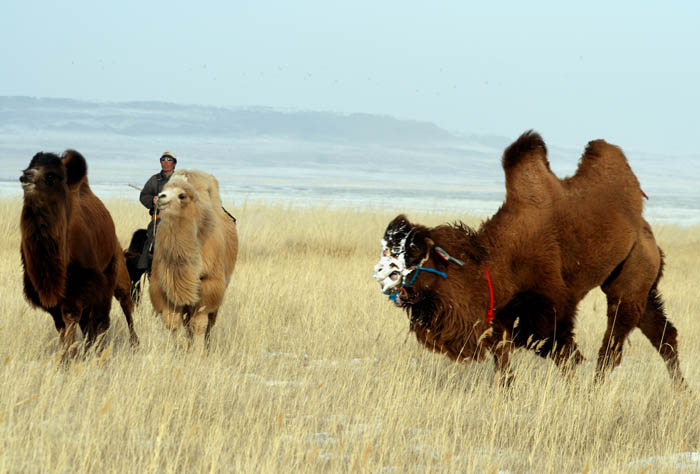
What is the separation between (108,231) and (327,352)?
2.26 meters

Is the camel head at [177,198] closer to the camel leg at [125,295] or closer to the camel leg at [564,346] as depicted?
the camel leg at [125,295]

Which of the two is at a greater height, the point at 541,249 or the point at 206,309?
the point at 541,249

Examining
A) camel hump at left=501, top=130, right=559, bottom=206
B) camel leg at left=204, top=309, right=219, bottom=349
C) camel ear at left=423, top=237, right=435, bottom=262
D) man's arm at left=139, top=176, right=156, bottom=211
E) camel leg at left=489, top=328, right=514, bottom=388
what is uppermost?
camel hump at left=501, top=130, right=559, bottom=206

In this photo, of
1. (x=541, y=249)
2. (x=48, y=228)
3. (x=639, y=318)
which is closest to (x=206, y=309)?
(x=48, y=228)

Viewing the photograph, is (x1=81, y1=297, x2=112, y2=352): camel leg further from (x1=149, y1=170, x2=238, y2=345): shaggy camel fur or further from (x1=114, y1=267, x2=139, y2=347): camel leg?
(x1=114, y1=267, x2=139, y2=347): camel leg

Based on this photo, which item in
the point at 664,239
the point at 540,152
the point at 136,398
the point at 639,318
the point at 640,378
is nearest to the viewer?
the point at 136,398

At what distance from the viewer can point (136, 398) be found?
5160 millimetres

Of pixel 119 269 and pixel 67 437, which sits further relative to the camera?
pixel 119 269

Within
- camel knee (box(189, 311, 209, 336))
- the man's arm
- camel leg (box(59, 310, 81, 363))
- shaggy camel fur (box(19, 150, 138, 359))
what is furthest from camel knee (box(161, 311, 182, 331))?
the man's arm

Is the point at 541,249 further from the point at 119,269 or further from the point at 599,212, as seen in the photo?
the point at 119,269

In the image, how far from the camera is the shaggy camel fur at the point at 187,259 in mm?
6812

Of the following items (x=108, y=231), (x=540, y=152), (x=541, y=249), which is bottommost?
(x=108, y=231)

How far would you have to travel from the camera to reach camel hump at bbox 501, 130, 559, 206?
5594 mm

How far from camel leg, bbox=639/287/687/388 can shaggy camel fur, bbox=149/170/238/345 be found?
3.59 meters
